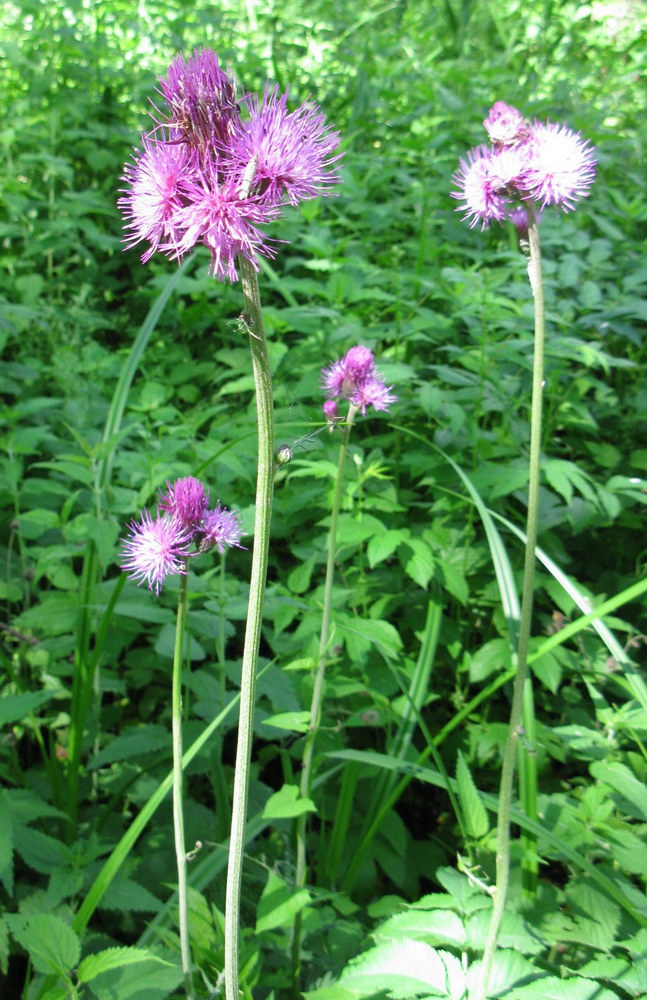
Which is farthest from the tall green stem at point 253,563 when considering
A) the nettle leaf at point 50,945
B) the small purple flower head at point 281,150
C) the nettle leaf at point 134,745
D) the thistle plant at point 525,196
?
the nettle leaf at point 134,745

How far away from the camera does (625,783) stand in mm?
1582

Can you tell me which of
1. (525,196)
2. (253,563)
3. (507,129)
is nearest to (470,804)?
(253,563)

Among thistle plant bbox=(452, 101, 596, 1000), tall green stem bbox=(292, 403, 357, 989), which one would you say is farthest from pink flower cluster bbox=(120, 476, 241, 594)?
thistle plant bbox=(452, 101, 596, 1000)

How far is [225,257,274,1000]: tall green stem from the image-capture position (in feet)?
2.98

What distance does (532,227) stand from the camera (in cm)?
130

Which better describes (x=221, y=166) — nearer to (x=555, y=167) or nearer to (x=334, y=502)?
(x=555, y=167)

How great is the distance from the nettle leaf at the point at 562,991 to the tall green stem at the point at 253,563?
1.65 ft

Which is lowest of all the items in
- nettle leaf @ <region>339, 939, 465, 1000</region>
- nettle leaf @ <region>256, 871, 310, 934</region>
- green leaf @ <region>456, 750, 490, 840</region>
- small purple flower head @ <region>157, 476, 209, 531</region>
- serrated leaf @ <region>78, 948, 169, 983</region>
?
nettle leaf @ <region>339, 939, 465, 1000</region>

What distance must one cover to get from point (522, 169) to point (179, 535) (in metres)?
0.87

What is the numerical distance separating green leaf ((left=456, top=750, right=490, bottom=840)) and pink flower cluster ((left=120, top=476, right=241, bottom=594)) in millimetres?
691

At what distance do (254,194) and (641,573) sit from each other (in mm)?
2131

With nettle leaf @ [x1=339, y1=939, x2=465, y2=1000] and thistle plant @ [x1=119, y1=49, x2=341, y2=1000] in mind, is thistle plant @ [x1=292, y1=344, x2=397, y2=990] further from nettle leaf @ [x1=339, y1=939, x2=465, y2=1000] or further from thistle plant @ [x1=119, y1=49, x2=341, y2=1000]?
thistle plant @ [x1=119, y1=49, x2=341, y2=1000]

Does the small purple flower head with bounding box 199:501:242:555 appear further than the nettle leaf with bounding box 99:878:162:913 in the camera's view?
No

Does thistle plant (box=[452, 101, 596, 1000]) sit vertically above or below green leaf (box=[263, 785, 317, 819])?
above
